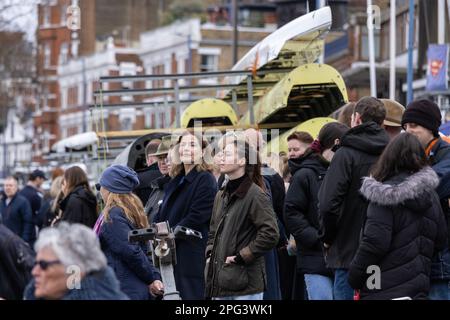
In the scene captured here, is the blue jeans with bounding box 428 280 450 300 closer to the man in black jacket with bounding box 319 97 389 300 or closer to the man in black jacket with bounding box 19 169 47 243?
the man in black jacket with bounding box 319 97 389 300

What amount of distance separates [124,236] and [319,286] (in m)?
1.69

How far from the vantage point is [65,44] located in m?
106

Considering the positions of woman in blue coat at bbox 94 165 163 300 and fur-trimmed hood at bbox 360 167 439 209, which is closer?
fur-trimmed hood at bbox 360 167 439 209

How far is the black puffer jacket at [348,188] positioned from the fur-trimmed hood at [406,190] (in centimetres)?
93

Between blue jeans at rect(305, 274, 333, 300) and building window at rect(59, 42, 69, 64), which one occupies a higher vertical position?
building window at rect(59, 42, 69, 64)

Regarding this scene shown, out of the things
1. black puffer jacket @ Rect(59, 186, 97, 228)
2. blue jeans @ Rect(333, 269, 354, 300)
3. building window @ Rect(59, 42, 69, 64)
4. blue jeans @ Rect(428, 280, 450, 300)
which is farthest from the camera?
building window @ Rect(59, 42, 69, 64)

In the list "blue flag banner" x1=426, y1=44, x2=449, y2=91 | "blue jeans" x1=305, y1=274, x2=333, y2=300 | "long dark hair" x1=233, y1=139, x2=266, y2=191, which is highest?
"blue flag banner" x1=426, y1=44, x2=449, y2=91

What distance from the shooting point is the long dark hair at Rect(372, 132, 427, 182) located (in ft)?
27.8

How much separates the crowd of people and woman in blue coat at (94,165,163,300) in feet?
0.03

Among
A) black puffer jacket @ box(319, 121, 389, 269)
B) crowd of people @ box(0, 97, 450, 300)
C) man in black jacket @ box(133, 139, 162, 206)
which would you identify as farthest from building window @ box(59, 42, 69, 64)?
black puffer jacket @ box(319, 121, 389, 269)

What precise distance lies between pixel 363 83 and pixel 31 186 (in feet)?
84.3

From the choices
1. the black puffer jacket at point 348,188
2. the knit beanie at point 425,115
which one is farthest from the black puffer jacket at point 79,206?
the knit beanie at point 425,115

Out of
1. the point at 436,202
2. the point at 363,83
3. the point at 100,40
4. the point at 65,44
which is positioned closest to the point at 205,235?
the point at 436,202

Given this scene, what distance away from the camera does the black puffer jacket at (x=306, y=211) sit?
10.9 m
